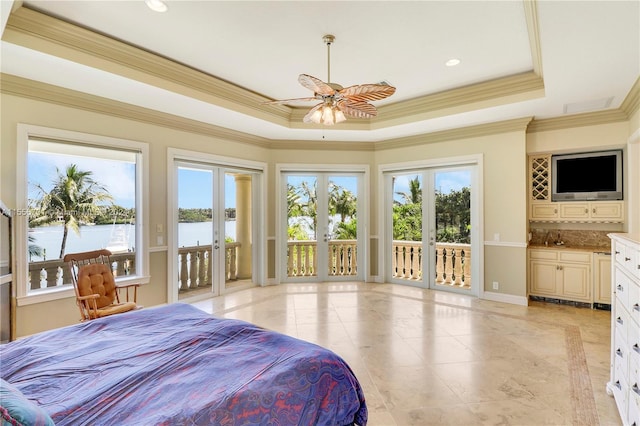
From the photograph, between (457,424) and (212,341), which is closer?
(212,341)

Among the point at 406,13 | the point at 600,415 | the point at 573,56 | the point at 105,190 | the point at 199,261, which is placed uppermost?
the point at 406,13

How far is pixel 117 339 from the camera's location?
1890 mm

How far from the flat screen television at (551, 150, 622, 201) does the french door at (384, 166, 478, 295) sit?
1229 millimetres

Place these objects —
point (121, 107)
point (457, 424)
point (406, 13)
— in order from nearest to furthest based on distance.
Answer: point (457, 424) < point (406, 13) < point (121, 107)

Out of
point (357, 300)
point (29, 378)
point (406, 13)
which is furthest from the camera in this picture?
point (357, 300)

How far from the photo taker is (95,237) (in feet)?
13.3

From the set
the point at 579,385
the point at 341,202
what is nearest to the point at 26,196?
the point at 341,202

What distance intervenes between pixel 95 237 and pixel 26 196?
2.74 ft

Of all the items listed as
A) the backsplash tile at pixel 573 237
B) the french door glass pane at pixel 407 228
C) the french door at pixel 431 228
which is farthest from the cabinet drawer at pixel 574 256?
the french door glass pane at pixel 407 228

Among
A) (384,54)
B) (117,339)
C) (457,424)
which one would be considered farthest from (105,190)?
(457,424)

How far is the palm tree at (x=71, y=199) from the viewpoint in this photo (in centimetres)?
367

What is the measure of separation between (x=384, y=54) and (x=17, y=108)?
3.87 meters

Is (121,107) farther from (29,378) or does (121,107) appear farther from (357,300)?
(357,300)

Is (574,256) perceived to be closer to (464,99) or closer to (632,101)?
(632,101)
